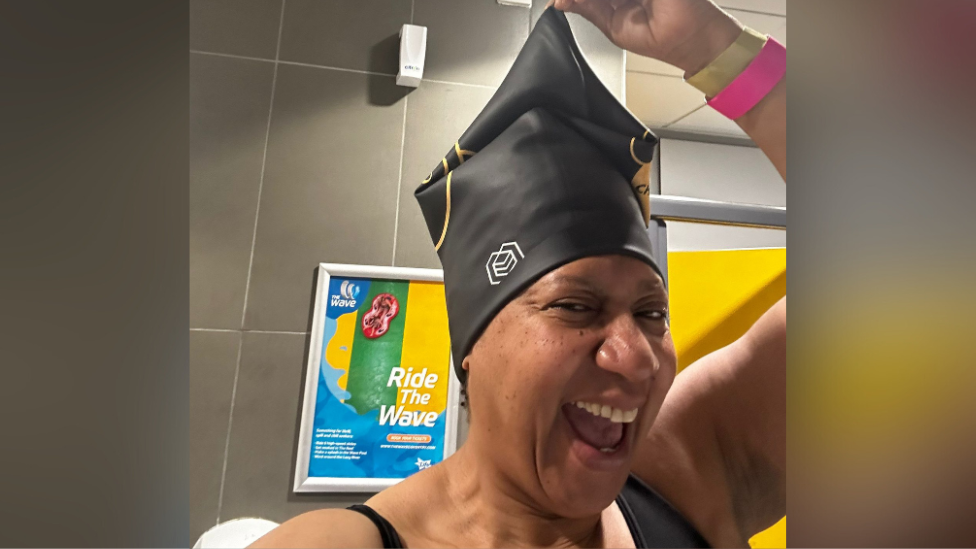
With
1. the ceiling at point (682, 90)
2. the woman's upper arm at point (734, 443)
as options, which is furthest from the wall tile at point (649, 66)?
the woman's upper arm at point (734, 443)

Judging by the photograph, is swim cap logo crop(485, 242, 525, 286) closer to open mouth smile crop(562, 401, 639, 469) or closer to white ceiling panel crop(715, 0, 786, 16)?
open mouth smile crop(562, 401, 639, 469)

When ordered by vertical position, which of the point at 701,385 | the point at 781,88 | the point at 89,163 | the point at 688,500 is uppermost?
the point at 781,88

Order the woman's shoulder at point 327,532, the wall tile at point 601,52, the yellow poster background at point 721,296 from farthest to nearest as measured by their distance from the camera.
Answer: the yellow poster background at point 721,296 < the wall tile at point 601,52 < the woman's shoulder at point 327,532

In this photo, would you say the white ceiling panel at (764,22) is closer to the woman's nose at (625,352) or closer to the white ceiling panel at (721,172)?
the white ceiling panel at (721,172)

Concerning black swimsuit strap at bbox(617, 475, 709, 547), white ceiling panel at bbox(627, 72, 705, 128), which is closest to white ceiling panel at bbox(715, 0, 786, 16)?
white ceiling panel at bbox(627, 72, 705, 128)

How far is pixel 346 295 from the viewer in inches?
25.0

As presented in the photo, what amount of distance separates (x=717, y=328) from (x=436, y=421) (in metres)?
0.40

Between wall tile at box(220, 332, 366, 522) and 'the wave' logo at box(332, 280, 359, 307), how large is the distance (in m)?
0.06

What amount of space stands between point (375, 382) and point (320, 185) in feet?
0.77

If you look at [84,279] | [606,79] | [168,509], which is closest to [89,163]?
[84,279]

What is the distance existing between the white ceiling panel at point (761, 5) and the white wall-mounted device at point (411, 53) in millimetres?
340

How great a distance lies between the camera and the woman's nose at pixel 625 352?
1.70ft

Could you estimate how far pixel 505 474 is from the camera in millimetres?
561

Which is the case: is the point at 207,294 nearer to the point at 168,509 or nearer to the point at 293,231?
the point at 293,231
